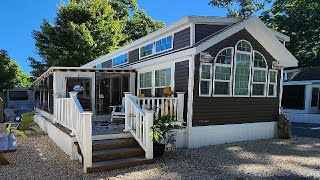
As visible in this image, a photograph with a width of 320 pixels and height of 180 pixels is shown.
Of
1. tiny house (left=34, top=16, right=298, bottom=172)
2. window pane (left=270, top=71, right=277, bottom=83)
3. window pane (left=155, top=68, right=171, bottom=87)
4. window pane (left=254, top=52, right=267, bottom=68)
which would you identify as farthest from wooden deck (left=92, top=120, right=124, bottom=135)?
window pane (left=270, top=71, right=277, bottom=83)

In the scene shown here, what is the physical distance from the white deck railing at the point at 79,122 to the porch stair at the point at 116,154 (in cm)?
28

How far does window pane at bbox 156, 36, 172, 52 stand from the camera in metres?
8.84

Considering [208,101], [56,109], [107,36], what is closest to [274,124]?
[208,101]

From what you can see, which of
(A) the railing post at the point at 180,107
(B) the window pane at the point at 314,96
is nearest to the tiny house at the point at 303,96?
(B) the window pane at the point at 314,96

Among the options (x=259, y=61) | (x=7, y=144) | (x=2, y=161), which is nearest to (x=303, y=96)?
(x=259, y=61)

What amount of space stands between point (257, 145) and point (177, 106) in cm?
274

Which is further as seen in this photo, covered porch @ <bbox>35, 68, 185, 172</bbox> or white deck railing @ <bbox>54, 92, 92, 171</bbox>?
covered porch @ <bbox>35, 68, 185, 172</bbox>

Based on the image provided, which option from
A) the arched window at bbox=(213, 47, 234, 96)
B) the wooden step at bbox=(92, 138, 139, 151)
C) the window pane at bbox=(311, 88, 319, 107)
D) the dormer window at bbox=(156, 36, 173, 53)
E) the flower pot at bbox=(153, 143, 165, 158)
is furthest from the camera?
the window pane at bbox=(311, 88, 319, 107)

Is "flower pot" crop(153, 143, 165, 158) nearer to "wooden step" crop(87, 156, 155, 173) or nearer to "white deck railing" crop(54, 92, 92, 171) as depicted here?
"wooden step" crop(87, 156, 155, 173)

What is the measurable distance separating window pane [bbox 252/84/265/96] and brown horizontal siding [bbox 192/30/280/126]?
0.55 ft

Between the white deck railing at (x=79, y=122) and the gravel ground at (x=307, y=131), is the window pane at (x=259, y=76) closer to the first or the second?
the gravel ground at (x=307, y=131)

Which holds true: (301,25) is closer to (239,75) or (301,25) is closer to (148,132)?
(239,75)

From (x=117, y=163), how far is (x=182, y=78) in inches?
128

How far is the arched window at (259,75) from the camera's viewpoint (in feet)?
28.3
